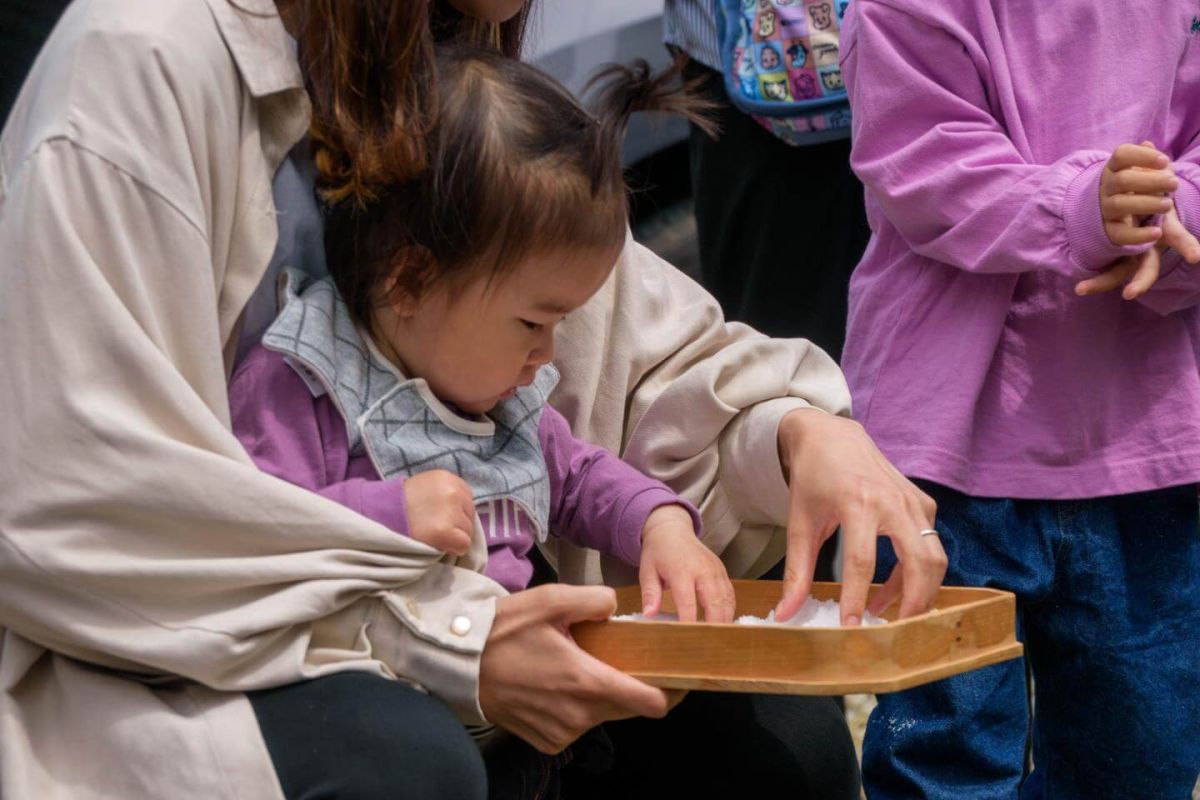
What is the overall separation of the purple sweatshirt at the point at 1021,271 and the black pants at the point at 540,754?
396 mm

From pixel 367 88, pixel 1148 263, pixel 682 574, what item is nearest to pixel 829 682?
pixel 682 574

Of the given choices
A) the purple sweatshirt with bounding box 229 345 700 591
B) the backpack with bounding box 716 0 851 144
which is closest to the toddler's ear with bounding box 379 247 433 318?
the purple sweatshirt with bounding box 229 345 700 591

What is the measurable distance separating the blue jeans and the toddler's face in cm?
64

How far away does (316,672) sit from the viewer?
1.35 metres

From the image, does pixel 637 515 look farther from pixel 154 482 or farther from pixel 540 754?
pixel 154 482

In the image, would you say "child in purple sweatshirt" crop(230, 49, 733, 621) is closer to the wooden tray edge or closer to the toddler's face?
the toddler's face

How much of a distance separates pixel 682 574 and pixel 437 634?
0.30 metres

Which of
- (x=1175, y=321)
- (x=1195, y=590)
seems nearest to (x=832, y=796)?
(x=1195, y=590)

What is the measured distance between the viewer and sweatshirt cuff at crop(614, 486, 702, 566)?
1.67 m

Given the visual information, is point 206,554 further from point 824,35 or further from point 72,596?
point 824,35

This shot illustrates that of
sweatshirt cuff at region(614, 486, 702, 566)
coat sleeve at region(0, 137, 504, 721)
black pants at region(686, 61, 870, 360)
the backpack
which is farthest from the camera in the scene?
black pants at region(686, 61, 870, 360)

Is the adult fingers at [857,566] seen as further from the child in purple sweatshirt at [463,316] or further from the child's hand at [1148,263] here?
the child's hand at [1148,263]

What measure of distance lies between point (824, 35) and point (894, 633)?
1219mm

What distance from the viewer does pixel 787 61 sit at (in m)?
2.40
